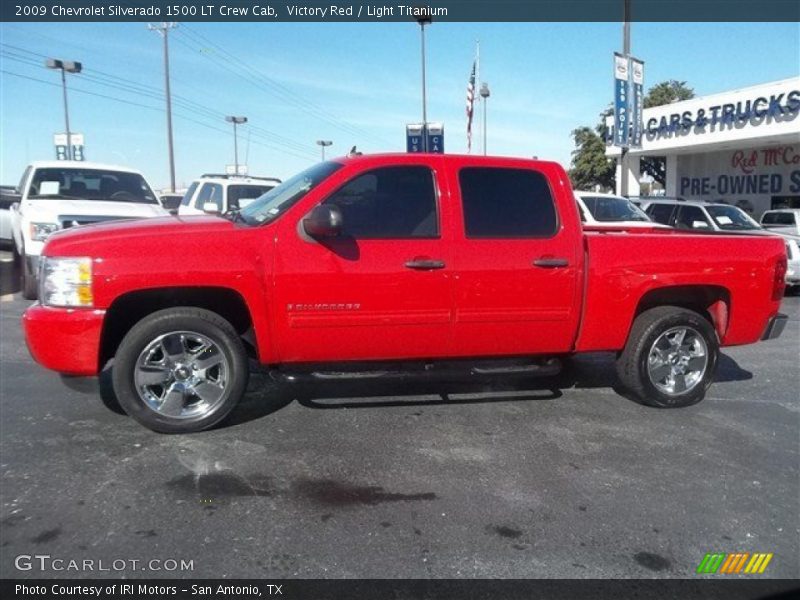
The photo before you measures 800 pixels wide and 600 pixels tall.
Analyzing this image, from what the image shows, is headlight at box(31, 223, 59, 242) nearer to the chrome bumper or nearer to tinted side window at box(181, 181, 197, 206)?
tinted side window at box(181, 181, 197, 206)

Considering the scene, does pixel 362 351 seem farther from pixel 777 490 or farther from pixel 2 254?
pixel 2 254

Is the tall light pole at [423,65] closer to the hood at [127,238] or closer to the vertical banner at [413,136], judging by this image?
the vertical banner at [413,136]

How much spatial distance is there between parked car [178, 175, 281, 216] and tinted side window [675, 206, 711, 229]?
8083 millimetres

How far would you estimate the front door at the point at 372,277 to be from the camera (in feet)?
14.2

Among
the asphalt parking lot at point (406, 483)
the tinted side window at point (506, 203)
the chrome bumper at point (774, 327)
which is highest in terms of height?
the tinted side window at point (506, 203)

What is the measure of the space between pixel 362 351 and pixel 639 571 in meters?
2.23

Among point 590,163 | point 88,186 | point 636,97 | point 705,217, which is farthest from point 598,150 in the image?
point 88,186

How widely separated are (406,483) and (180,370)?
5.55 ft

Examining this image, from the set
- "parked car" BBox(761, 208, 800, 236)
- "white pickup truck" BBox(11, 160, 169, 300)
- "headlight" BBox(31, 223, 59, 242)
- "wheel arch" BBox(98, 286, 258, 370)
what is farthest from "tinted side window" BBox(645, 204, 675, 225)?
"wheel arch" BBox(98, 286, 258, 370)

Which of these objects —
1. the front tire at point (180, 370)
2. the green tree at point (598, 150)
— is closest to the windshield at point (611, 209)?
the front tire at point (180, 370)

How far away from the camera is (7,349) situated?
22.1 feet

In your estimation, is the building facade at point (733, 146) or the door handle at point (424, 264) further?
the building facade at point (733, 146)

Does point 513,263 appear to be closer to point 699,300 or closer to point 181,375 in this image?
point 699,300

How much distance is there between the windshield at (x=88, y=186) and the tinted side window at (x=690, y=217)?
9.67 meters
